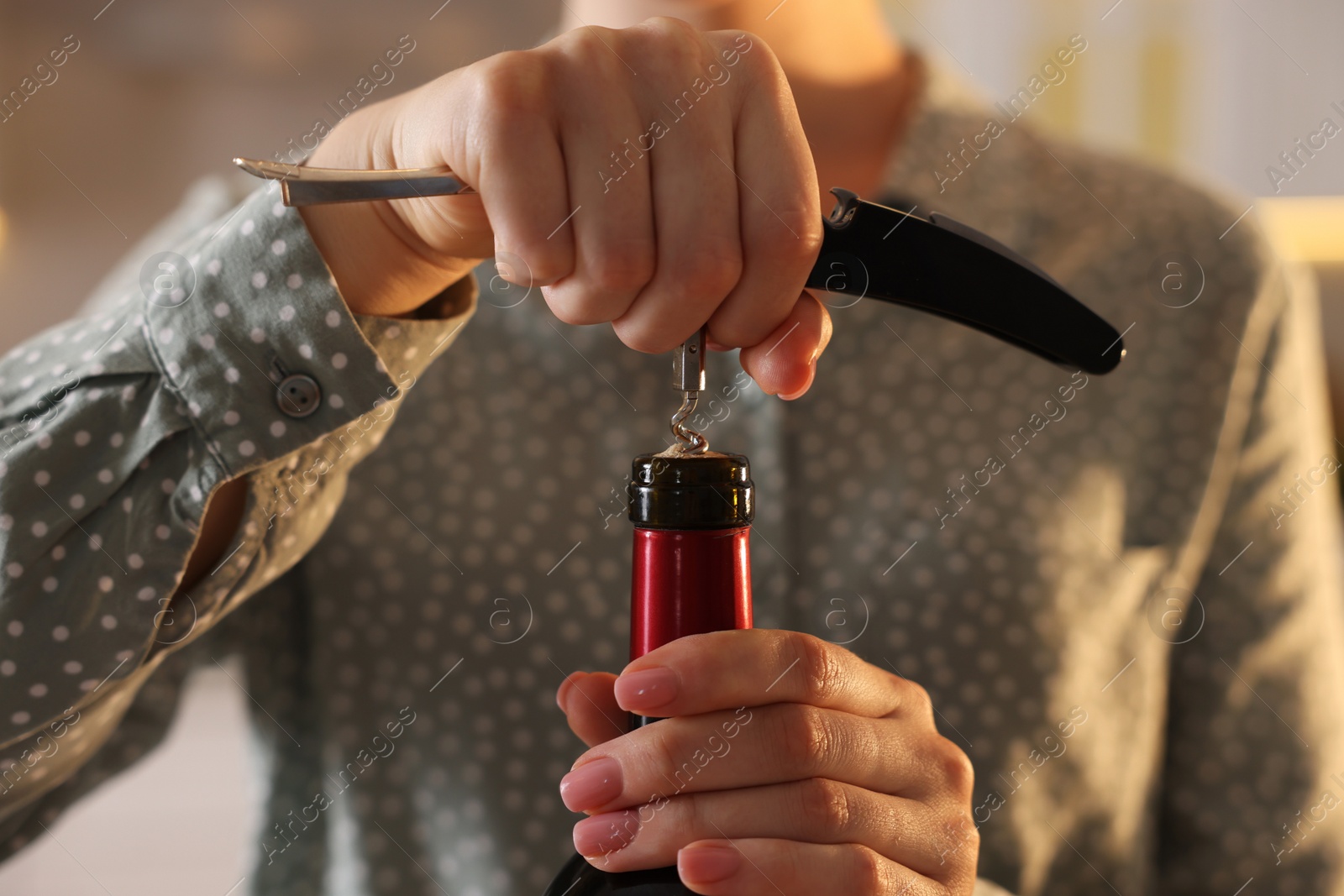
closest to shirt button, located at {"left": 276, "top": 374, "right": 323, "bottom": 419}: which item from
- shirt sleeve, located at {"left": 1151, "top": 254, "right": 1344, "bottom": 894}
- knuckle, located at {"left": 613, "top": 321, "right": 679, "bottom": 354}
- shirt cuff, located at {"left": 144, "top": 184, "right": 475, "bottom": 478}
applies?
shirt cuff, located at {"left": 144, "top": 184, "right": 475, "bottom": 478}

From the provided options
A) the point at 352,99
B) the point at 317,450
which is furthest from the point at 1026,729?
the point at 352,99

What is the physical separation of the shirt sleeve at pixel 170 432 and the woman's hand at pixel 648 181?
0.07 metres

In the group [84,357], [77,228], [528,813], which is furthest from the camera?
[77,228]

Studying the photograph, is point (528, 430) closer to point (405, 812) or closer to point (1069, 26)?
point (405, 812)

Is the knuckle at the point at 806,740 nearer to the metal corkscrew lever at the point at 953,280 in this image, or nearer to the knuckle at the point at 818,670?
the knuckle at the point at 818,670

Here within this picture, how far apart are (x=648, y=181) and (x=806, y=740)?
186 mm

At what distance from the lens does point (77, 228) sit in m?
1.27

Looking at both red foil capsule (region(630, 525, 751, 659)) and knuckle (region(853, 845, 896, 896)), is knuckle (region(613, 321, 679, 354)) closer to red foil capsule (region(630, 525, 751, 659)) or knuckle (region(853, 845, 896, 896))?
red foil capsule (region(630, 525, 751, 659))

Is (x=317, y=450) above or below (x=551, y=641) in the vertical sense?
above

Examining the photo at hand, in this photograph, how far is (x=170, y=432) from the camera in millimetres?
339

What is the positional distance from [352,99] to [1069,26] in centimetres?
92

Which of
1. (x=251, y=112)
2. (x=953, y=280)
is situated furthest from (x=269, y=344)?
(x=251, y=112)

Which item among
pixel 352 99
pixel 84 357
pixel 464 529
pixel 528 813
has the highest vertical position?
pixel 84 357

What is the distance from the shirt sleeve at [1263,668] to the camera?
66 cm
